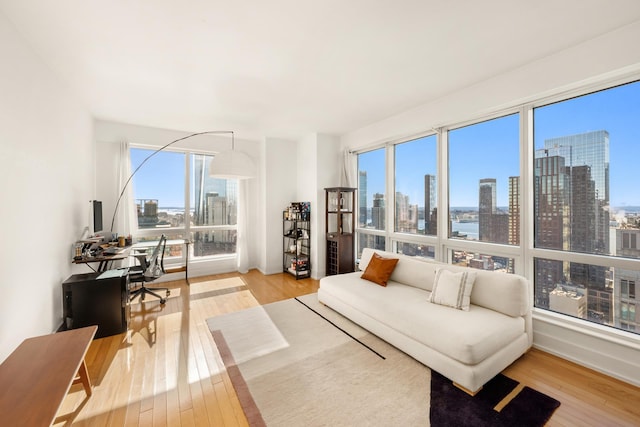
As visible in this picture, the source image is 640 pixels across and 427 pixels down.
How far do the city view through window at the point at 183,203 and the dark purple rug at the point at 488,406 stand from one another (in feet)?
15.7

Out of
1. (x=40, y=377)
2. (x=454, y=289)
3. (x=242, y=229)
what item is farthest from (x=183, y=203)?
(x=454, y=289)

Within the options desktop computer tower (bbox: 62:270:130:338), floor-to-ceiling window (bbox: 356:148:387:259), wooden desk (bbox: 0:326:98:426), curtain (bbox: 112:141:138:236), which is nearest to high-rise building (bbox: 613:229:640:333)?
floor-to-ceiling window (bbox: 356:148:387:259)

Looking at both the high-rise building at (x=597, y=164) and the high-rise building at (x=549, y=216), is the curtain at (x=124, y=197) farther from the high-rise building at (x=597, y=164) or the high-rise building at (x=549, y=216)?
the high-rise building at (x=597, y=164)

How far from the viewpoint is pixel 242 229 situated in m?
5.57

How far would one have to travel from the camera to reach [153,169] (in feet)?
16.1

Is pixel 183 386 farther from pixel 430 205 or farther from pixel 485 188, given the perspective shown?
pixel 485 188

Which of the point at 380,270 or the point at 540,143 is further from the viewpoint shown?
the point at 380,270

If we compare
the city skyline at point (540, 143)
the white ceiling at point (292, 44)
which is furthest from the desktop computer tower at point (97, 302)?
the city skyline at point (540, 143)

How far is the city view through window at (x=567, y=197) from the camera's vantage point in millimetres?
2328

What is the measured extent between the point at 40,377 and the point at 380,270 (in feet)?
10.4

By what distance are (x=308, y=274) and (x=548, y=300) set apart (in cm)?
378

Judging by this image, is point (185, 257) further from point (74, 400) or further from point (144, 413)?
point (144, 413)

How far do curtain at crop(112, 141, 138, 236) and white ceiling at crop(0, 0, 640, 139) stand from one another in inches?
43.0

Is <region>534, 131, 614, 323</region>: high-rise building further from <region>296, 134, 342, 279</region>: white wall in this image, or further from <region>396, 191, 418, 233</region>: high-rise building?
<region>296, 134, 342, 279</region>: white wall
